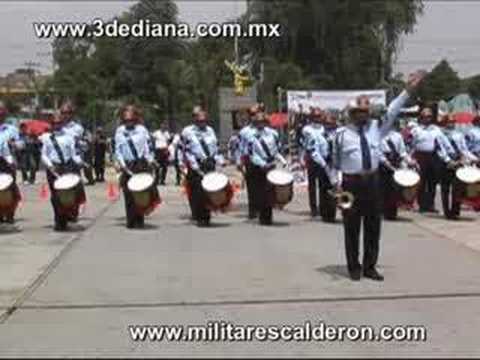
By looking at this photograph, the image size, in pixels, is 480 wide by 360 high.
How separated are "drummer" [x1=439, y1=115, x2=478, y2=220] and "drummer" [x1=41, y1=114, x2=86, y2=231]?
6102 mm

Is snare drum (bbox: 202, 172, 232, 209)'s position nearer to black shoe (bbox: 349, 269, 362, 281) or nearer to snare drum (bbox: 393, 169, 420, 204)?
snare drum (bbox: 393, 169, 420, 204)

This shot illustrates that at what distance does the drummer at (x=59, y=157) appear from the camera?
58.1 feet

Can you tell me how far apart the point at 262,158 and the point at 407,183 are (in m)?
2.39

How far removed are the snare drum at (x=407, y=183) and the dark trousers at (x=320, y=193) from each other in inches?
44.4

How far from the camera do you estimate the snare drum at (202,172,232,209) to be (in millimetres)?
17844

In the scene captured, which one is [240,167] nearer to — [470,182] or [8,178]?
[470,182]

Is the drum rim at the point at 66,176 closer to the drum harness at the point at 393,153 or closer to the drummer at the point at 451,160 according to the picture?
the drum harness at the point at 393,153

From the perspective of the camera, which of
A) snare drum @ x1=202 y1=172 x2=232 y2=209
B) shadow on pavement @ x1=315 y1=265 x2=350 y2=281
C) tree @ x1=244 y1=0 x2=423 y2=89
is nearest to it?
shadow on pavement @ x1=315 y1=265 x2=350 y2=281

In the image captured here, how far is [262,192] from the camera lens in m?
18.6

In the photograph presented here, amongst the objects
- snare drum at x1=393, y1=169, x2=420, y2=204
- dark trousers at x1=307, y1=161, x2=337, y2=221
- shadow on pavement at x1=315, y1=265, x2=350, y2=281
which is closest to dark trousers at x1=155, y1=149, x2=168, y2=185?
dark trousers at x1=307, y1=161, x2=337, y2=221

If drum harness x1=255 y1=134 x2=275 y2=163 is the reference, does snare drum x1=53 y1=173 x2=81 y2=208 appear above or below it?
below

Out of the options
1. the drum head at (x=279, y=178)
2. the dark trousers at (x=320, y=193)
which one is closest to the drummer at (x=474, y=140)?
the dark trousers at (x=320, y=193)

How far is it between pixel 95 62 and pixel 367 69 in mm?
26307

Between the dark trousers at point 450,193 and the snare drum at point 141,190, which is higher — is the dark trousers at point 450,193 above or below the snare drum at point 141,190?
below
